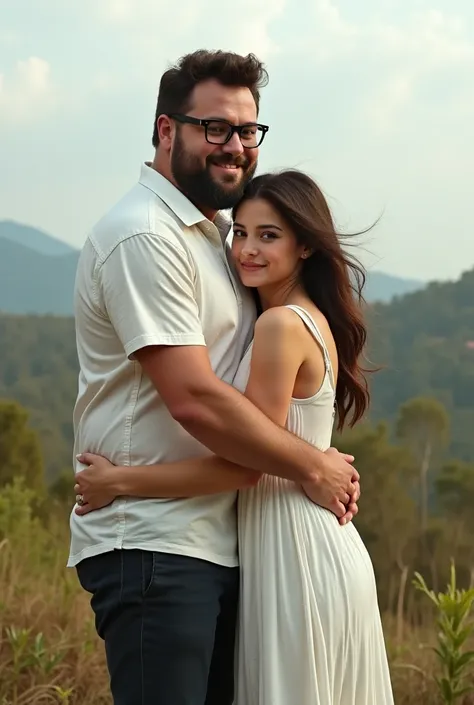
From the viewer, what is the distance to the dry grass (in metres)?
3.63

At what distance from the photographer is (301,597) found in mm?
2299

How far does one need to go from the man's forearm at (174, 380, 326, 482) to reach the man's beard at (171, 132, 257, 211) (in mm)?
476

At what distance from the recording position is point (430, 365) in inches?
765

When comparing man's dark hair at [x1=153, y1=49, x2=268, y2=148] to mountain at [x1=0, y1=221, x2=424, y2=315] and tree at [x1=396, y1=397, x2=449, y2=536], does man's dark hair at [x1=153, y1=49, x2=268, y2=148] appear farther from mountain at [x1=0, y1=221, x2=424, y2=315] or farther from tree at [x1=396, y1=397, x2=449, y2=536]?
mountain at [x1=0, y1=221, x2=424, y2=315]

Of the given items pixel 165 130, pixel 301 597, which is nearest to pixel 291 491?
pixel 301 597

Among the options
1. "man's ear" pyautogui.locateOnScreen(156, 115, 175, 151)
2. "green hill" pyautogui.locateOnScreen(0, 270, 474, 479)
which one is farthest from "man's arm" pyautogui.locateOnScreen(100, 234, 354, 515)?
"green hill" pyautogui.locateOnScreen(0, 270, 474, 479)

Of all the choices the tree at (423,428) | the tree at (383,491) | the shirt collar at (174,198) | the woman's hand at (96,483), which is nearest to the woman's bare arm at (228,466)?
the woman's hand at (96,483)

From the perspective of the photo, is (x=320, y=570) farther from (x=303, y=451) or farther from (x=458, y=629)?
(x=458, y=629)

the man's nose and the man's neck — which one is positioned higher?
the man's nose

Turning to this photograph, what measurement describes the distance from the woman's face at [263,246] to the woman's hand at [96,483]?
522 millimetres

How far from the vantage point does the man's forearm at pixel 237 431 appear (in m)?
2.17

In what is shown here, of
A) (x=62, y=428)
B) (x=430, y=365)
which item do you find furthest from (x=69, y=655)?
(x=430, y=365)

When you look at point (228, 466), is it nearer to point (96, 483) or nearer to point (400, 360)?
point (96, 483)

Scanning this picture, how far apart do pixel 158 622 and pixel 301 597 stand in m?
0.31
